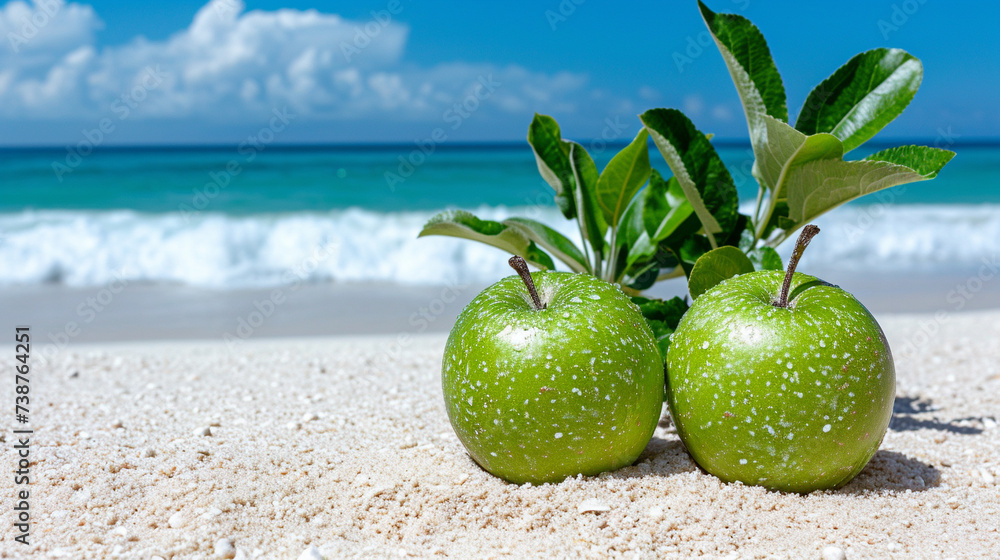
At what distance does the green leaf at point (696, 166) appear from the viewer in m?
2.31

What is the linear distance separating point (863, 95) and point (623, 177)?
851mm

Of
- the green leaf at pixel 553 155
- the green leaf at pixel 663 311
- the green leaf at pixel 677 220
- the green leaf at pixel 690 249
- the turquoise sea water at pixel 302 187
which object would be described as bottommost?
the green leaf at pixel 663 311

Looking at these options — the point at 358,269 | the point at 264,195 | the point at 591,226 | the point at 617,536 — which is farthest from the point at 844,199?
the point at 264,195

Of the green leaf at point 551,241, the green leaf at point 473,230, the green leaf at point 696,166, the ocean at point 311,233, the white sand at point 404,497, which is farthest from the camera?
the ocean at point 311,233

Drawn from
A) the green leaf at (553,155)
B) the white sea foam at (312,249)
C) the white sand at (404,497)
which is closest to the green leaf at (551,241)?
the green leaf at (553,155)

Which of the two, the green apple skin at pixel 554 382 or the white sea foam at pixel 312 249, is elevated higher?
the white sea foam at pixel 312 249

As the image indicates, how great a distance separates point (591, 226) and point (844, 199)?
2.84ft

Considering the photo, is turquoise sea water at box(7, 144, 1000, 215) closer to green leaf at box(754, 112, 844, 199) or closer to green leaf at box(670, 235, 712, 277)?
green leaf at box(670, 235, 712, 277)

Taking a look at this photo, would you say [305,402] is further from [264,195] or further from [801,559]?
[264,195]

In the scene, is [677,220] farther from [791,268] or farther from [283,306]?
[283,306]

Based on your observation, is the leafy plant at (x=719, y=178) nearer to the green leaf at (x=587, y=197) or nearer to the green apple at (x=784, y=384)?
the green leaf at (x=587, y=197)

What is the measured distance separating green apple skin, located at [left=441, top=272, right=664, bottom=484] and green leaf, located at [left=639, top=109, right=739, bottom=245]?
0.52 meters

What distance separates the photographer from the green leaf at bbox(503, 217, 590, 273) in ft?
8.40

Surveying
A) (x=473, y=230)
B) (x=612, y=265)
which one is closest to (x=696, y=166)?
(x=612, y=265)
